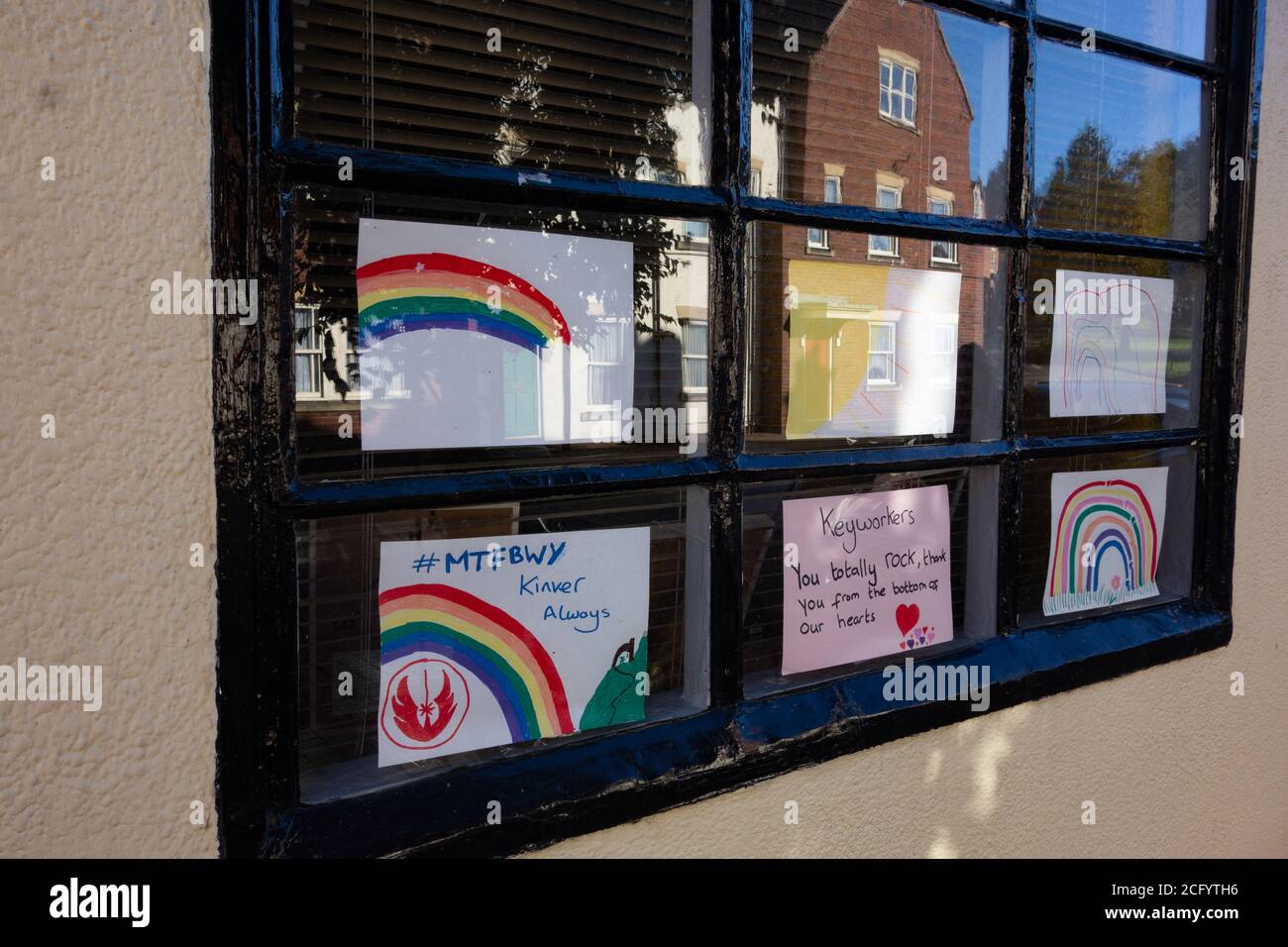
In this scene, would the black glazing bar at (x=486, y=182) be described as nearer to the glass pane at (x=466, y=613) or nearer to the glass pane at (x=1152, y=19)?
the glass pane at (x=466, y=613)

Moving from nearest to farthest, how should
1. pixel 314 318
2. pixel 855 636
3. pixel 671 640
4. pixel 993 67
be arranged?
pixel 314 318 < pixel 671 640 < pixel 855 636 < pixel 993 67

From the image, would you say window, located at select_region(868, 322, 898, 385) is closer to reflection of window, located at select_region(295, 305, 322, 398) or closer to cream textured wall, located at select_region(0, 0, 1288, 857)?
reflection of window, located at select_region(295, 305, 322, 398)

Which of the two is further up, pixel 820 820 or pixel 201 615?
pixel 201 615

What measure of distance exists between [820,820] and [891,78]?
5.39 ft

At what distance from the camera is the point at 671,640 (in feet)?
6.07

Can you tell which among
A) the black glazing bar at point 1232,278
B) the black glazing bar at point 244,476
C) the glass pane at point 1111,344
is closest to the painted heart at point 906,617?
the glass pane at point 1111,344

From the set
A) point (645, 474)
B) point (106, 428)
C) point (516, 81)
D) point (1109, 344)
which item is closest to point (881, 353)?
point (645, 474)

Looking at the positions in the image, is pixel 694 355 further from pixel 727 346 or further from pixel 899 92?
pixel 899 92

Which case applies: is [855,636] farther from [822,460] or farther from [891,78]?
[891,78]

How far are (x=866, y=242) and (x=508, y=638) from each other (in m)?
1.15

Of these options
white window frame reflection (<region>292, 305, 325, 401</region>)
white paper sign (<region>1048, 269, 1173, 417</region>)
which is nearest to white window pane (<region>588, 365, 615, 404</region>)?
white window frame reflection (<region>292, 305, 325, 401</region>)

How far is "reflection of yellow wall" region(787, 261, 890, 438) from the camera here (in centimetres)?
194

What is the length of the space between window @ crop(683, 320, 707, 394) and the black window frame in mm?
19
